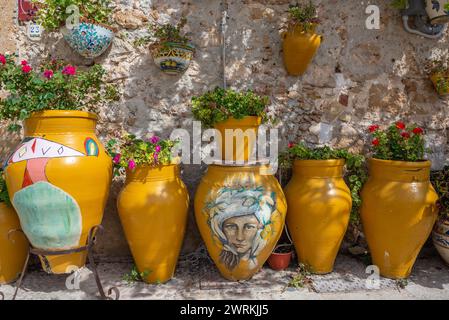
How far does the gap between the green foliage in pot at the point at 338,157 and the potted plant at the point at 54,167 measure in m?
1.24

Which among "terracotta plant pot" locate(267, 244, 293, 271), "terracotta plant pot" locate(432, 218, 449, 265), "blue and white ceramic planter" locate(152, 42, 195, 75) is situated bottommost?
"terracotta plant pot" locate(267, 244, 293, 271)

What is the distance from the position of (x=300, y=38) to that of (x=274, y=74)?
0.33 m

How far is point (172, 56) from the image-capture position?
89.5 inches

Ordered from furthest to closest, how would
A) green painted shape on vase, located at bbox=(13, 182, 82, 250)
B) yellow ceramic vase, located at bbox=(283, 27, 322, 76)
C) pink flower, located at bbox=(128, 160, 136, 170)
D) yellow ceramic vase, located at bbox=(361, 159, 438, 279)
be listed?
yellow ceramic vase, located at bbox=(283, 27, 322, 76)
yellow ceramic vase, located at bbox=(361, 159, 438, 279)
pink flower, located at bbox=(128, 160, 136, 170)
green painted shape on vase, located at bbox=(13, 182, 82, 250)

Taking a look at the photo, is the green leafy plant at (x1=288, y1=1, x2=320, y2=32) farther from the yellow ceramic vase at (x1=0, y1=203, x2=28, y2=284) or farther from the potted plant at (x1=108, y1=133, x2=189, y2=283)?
the yellow ceramic vase at (x1=0, y1=203, x2=28, y2=284)

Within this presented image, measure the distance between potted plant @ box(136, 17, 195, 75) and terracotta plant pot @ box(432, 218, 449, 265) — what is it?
214cm

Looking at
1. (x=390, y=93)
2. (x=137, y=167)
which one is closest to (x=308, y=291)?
(x=137, y=167)

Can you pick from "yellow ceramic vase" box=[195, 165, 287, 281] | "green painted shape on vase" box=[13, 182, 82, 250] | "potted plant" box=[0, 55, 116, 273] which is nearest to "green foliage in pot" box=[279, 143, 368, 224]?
"yellow ceramic vase" box=[195, 165, 287, 281]

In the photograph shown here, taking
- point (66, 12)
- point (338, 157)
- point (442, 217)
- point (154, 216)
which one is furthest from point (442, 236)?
point (66, 12)

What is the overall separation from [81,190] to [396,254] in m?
2.05

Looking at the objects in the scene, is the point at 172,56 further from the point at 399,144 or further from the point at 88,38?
the point at 399,144

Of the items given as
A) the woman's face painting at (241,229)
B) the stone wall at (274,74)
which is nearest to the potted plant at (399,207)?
the stone wall at (274,74)

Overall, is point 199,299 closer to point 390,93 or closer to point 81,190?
point 81,190

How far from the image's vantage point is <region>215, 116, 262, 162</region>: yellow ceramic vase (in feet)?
6.82
